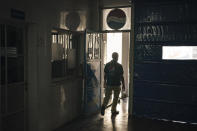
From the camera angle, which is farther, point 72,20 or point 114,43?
point 114,43

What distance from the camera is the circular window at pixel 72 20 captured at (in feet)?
19.1

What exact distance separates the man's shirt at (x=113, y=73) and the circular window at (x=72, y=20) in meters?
1.38

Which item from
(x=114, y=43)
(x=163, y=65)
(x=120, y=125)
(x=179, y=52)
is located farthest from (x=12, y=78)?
(x=114, y=43)

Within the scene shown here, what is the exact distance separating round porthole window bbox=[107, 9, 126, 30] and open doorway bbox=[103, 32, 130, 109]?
264cm

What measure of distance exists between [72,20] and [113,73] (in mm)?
1726

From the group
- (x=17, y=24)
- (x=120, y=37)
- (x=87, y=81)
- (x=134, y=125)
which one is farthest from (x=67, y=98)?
(x=120, y=37)

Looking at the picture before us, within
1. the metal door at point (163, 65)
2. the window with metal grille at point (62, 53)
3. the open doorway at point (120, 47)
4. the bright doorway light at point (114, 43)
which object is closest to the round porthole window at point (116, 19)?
the metal door at point (163, 65)

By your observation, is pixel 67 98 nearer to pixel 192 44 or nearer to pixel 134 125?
pixel 134 125

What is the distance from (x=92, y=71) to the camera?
6.57 meters

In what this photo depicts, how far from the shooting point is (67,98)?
19.2 feet

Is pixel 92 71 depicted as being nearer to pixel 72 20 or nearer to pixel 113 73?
pixel 113 73

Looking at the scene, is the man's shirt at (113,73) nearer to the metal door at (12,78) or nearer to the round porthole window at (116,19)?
the round porthole window at (116,19)

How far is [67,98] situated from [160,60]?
2.45 m

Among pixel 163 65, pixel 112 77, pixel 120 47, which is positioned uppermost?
pixel 120 47
